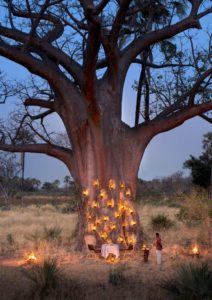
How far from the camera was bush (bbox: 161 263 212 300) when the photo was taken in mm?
6758

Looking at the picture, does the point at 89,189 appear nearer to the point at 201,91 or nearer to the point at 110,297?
the point at 201,91

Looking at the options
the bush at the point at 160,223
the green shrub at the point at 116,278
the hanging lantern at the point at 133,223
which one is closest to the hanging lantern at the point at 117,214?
the hanging lantern at the point at 133,223

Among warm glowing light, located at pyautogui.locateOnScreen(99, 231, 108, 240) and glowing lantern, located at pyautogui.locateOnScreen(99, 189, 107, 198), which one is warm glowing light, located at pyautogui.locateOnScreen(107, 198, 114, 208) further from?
warm glowing light, located at pyautogui.locateOnScreen(99, 231, 108, 240)

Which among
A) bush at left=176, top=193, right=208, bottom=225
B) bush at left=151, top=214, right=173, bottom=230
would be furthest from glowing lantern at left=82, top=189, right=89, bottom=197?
bush at left=151, top=214, right=173, bottom=230

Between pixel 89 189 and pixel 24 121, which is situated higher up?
pixel 24 121

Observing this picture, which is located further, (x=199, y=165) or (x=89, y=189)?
(x=199, y=165)

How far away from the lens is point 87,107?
12.1 meters

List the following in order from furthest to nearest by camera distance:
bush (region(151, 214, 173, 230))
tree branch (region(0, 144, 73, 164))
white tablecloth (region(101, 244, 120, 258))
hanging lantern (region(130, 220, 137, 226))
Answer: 1. bush (region(151, 214, 173, 230))
2. tree branch (region(0, 144, 73, 164))
3. hanging lantern (region(130, 220, 137, 226))
4. white tablecloth (region(101, 244, 120, 258))

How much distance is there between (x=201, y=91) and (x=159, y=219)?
449cm

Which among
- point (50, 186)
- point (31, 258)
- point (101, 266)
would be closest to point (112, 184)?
point (101, 266)

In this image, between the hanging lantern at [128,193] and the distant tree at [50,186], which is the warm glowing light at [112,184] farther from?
the distant tree at [50,186]

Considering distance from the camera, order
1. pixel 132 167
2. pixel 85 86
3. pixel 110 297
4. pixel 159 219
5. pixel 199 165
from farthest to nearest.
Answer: pixel 199 165 → pixel 159 219 → pixel 132 167 → pixel 85 86 → pixel 110 297

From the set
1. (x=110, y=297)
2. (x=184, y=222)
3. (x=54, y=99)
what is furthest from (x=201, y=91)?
(x=110, y=297)

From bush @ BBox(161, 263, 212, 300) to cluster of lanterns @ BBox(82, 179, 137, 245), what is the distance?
15.4ft
